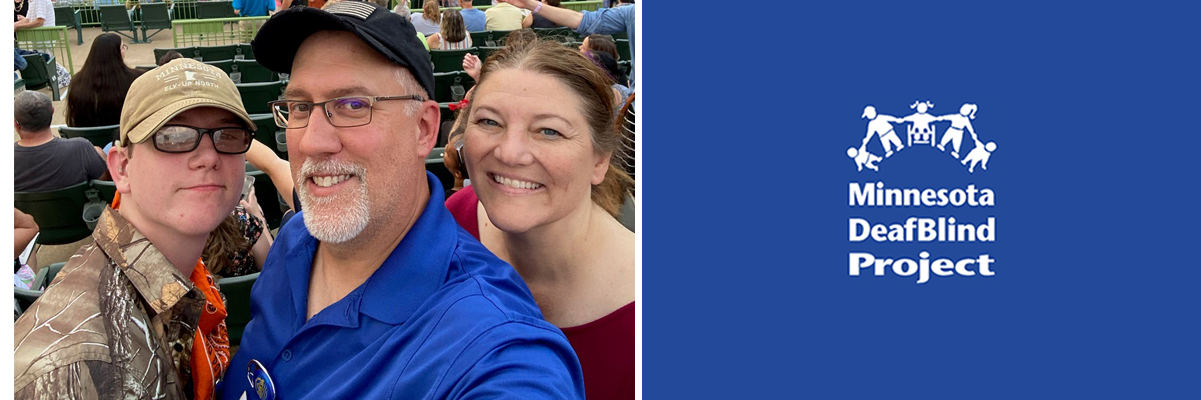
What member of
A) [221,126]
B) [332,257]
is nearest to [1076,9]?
[332,257]

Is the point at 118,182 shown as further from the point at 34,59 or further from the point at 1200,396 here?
the point at 34,59

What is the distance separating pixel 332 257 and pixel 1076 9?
1325mm

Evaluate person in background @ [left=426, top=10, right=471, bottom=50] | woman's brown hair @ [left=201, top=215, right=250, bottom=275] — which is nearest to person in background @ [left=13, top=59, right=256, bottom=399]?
woman's brown hair @ [left=201, top=215, right=250, bottom=275]

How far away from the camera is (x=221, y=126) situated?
1595 mm

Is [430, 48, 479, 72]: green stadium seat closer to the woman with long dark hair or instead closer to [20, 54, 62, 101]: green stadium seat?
the woman with long dark hair

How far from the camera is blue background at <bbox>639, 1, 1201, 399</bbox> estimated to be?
1.64 metres

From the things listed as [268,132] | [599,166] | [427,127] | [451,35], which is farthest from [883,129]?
[451,35]

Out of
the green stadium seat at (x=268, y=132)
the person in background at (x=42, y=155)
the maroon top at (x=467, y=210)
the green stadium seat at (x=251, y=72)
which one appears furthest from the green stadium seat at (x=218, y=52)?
the maroon top at (x=467, y=210)

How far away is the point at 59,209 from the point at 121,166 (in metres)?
3.60

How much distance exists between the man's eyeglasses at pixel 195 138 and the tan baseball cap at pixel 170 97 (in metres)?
0.02

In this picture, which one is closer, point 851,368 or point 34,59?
point 851,368

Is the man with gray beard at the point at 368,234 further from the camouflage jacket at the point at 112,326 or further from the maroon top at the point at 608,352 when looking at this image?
the maroon top at the point at 608,352

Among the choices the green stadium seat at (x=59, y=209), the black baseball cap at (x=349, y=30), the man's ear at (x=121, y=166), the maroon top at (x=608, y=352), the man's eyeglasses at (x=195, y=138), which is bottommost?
the green stadium seat at (x=59, y=209)

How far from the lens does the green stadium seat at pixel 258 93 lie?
6.66 m
